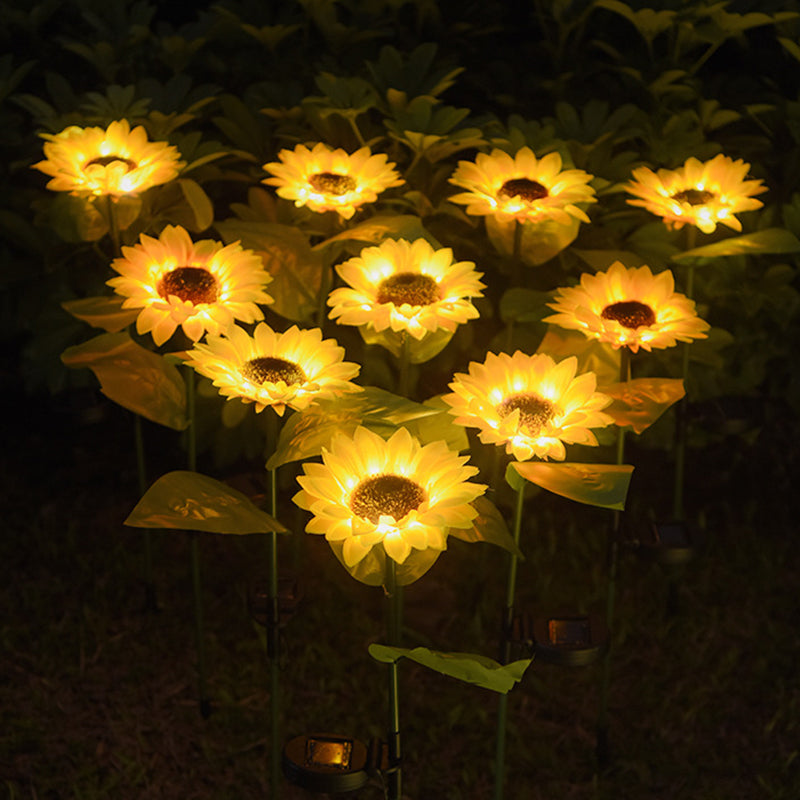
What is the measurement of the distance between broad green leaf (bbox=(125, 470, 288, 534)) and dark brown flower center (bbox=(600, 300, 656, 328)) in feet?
2.10

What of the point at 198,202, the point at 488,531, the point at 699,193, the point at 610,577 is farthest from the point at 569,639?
the point at 198,202

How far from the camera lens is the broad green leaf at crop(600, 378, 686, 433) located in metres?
1.54

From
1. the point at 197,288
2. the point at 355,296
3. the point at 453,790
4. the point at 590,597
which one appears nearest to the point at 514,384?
the point at 355,296

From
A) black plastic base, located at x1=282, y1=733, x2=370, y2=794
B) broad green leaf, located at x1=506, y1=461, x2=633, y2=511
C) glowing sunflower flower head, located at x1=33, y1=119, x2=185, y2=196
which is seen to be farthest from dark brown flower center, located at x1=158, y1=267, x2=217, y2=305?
black plastic base, located at x1=282, y1=733, x2=370, y2=794

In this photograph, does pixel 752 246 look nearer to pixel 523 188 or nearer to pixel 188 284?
pixel 523 188

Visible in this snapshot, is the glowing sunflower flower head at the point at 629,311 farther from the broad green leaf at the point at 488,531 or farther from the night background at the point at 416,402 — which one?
the broad green leaf at the point at 488,531

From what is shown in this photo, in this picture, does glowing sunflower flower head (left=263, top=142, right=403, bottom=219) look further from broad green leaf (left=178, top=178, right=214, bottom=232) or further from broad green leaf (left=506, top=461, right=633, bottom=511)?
broad green leaf (left=506, top=461, right=633, bottom=511)

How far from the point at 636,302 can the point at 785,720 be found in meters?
0.96

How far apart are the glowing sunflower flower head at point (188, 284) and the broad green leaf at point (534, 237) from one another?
0.45m

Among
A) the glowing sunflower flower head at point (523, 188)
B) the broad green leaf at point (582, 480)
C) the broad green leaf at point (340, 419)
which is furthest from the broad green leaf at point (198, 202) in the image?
the broad green leaf at point (582, 480)

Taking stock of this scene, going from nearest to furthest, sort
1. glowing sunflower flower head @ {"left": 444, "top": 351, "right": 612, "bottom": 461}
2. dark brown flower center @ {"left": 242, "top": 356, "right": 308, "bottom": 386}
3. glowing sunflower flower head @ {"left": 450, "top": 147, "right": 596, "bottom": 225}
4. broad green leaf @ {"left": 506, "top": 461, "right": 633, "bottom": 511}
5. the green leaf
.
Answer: the green leaf → broad green leaf @ {"left": 506, "top": 461, "right": 633, "bottom": 511} → glowing sunflower flower head @ {"left": 444, "top": 351, "right": 612, "bottom": 461} → dark brown flower center @ {"left": 242, "top": 356, "right": 308, "bottom": 386} → glowing sunflower flower head @ {"left": 450, "top": 147, "right": 596, "bottom": 225}

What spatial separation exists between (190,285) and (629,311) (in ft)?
2.24

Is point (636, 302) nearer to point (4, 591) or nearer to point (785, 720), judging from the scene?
point (785, 720)

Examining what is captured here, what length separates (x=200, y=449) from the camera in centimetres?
247
